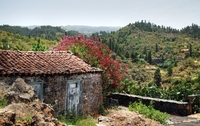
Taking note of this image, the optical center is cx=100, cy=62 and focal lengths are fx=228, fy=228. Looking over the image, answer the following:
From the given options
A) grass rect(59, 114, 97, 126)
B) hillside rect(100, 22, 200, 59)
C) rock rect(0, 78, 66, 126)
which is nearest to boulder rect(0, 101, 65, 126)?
rock rect(0, 78, 66, 126)

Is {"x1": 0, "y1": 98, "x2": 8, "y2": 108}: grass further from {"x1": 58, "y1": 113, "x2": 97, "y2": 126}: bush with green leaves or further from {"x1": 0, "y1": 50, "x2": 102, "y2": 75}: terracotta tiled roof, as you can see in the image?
{"x1": 58, "y1": 113, "x2": 97, "y2": 126}: bush with green leaves

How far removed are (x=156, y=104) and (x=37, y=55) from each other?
773 centimetres

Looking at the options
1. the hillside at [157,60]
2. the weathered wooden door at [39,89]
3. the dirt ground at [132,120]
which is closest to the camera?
the weathered wooden door at [39,89]

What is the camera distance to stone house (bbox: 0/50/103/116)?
925 cm

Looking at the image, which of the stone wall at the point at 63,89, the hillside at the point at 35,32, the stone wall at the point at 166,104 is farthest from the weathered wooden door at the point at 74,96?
the hillside at the point at 35,32

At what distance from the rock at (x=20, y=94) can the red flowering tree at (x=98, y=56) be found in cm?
698

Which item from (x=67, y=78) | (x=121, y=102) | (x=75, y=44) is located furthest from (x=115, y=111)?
(x=75, y=44)

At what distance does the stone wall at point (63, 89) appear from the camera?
9538 millimetres

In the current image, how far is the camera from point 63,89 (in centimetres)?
1035

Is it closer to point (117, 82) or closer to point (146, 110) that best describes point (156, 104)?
point (146, 110)

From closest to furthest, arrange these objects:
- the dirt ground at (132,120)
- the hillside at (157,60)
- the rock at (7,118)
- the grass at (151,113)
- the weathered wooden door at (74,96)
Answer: the rock at (7,118), the dirt ground at (132,120), the weathered wooden door at (74,96), the grass at (151,113), the hillside at (157,60)

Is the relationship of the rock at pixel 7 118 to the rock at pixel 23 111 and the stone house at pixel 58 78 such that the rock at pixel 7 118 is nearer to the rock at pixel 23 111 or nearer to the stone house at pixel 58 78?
the rock at pixel 23 111

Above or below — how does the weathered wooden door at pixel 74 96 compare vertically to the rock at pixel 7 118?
below

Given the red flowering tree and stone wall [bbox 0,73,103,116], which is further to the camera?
the red flowering tree
